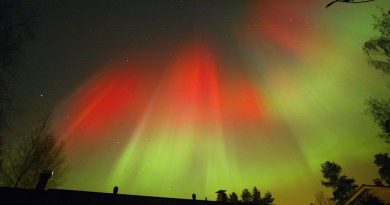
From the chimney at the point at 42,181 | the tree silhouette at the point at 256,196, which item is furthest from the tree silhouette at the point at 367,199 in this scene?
the tree silhouette at the point at 256,196

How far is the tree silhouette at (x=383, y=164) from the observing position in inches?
2031

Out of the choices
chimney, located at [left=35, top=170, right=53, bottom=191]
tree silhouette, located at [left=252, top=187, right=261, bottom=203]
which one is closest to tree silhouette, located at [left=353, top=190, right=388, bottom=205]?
chimney, located at [left=35, top=170, right=53, bottom=191]

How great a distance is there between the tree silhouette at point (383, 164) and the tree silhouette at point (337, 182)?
6.06 meters

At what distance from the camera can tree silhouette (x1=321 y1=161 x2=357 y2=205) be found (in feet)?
181

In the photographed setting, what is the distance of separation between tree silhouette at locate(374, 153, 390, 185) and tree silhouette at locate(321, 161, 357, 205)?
239 inches

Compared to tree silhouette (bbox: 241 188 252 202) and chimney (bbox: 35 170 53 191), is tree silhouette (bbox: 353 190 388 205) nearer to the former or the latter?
chimney (bbox: 35 170 53 191)

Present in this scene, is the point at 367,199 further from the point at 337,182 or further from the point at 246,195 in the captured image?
the point at 246,195

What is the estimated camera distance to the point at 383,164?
52.5 metres

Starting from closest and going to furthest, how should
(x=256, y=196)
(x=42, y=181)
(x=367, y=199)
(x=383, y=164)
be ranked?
(x=42, y=181), (x=367, y=199), (x=383, y=164), (x=256, y=196)

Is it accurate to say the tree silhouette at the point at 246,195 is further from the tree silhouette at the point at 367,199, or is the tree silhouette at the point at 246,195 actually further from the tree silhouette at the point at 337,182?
the tree silhouette at the point at 367,199

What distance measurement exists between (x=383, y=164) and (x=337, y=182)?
994cm

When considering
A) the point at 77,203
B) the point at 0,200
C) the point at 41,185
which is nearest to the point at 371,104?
the point at 77,203

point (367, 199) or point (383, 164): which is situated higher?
point (383, 164)

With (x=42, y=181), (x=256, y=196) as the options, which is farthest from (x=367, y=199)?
(x=256, y=196)
